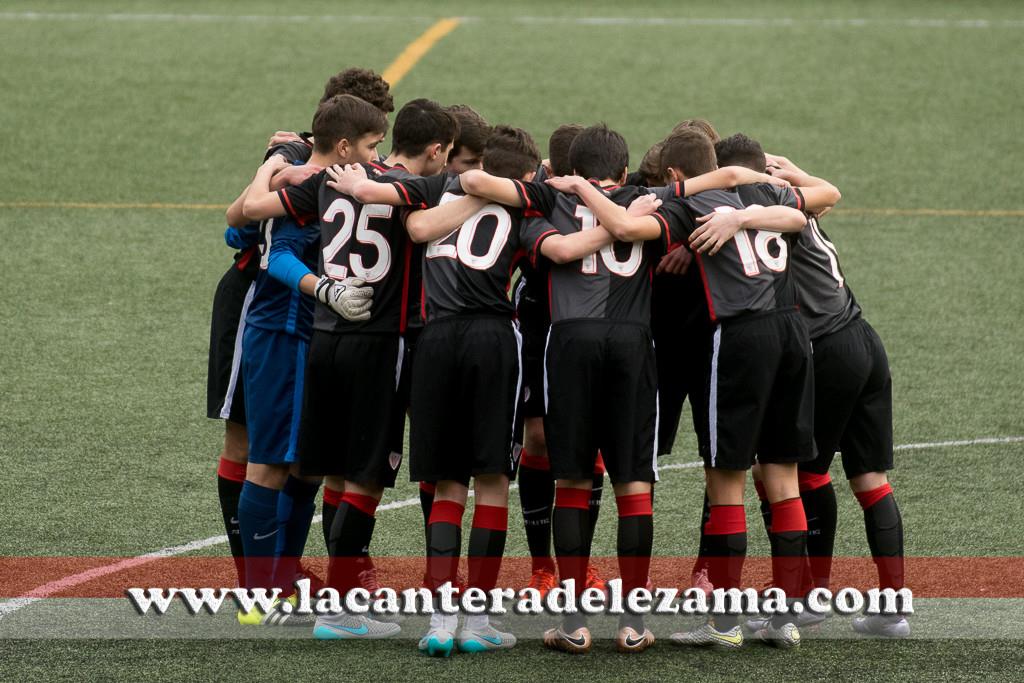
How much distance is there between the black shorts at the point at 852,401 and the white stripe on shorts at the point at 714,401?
1.56ft

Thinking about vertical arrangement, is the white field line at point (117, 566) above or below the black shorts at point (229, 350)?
below

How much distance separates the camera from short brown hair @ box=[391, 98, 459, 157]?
5434mm

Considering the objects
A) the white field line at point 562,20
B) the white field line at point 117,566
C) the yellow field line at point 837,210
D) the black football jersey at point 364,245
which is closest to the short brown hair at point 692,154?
the black football jersey at point 364,245

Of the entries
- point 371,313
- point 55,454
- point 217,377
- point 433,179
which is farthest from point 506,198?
point 55,454

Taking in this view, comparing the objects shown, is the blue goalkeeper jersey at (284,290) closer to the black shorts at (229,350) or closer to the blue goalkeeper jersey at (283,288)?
the blue goalkeeper jersey at (283,288)

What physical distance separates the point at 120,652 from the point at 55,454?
9.00 feet

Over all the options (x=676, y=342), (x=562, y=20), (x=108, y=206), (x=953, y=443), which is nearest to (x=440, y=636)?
(x=676, y=342)

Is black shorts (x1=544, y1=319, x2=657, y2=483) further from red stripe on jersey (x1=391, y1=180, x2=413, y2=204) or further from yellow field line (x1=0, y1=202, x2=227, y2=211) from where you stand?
yellow field line (x1=0, y1=202, x2=227, y2=211)

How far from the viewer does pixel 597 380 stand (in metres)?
5.28

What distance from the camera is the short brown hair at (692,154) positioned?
5.54 m

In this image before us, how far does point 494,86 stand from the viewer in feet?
53.8

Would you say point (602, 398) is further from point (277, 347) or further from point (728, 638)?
point (277, 347)

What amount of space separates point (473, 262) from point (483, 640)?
1.39 meters

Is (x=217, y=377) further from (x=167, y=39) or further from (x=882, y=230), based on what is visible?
(x=167, y=39)
